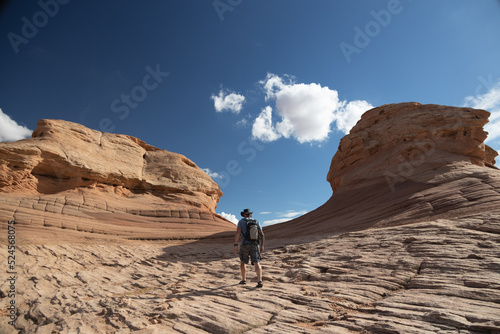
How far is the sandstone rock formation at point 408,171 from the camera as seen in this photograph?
38.8 ft

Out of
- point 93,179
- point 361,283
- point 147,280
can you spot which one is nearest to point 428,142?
point 361,283

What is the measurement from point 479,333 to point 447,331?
347 millimetres

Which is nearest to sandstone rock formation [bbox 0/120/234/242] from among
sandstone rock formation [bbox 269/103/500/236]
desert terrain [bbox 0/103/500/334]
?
desert terrain [bbox 0/103/500/334]

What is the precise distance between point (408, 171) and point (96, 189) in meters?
21.3

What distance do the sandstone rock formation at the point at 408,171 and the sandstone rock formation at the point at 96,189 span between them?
8.01 metres

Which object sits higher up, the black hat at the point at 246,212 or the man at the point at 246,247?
the black hat at the point at 246,212

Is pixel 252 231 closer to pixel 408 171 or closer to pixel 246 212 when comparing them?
pixel 246 212

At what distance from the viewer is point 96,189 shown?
19328 millimetres

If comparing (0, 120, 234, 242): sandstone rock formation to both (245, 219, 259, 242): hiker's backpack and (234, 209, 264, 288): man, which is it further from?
(245, 219, 259, 242): hiker's backpack

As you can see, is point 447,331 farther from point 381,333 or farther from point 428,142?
point 428,142

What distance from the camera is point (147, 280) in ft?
29.3

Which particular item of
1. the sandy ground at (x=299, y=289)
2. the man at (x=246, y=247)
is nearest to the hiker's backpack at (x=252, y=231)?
the man at (x=246, y=247)

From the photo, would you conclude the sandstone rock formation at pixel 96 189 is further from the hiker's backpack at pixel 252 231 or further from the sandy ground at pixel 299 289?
the hiker's backpack at pixel 252 231

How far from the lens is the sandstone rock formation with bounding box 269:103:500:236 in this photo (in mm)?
11820
